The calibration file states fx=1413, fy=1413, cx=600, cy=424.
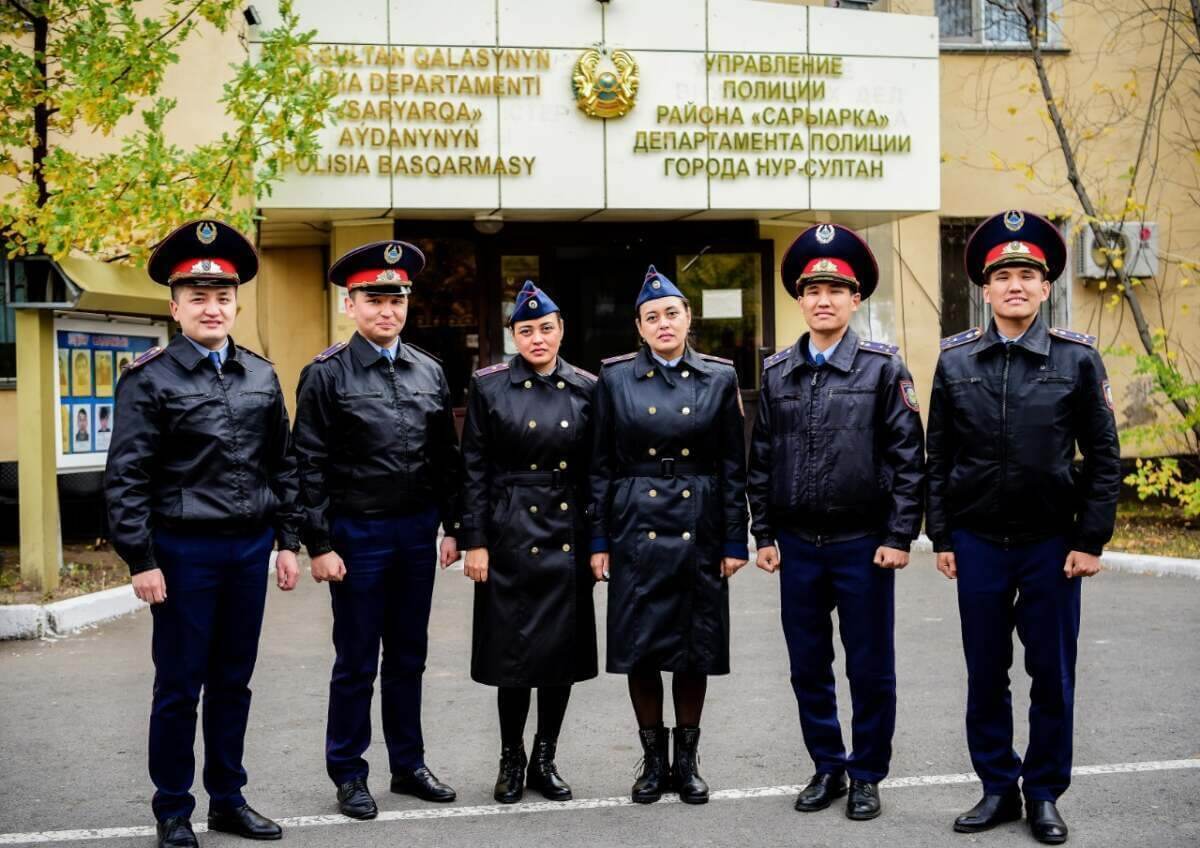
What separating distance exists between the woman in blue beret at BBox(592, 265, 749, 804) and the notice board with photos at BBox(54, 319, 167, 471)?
6.13 meters

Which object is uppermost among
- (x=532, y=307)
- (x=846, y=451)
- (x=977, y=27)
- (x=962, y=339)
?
(x=977, y=27)

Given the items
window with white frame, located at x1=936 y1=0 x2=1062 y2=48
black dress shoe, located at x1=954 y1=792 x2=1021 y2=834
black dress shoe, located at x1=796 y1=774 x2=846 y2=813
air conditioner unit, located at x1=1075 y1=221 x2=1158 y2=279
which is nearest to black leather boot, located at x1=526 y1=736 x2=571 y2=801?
black dress shoe, located at x1=796 y1=774 x2=846 y2=813

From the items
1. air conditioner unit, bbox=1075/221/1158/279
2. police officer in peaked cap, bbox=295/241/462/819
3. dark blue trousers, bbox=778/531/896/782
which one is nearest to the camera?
dark blue trousers, bbox=778/531/896/782

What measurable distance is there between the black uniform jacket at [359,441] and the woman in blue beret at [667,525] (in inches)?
29.6

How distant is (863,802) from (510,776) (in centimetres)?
142

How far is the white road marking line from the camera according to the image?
537 cm

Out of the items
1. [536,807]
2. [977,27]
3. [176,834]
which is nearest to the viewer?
[176,834]

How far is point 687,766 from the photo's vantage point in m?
5.78

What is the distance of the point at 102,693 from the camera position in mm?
7914

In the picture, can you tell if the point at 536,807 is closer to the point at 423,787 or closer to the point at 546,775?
the point at 546,775

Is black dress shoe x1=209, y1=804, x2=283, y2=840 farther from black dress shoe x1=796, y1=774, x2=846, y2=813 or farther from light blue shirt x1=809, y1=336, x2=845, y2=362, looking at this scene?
light blue shirt x1=809, y1=336, x2=845, y2=362

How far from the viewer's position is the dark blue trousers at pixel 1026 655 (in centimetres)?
529

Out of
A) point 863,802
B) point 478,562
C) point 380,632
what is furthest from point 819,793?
point 380,632

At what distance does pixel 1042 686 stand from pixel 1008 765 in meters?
0.33
